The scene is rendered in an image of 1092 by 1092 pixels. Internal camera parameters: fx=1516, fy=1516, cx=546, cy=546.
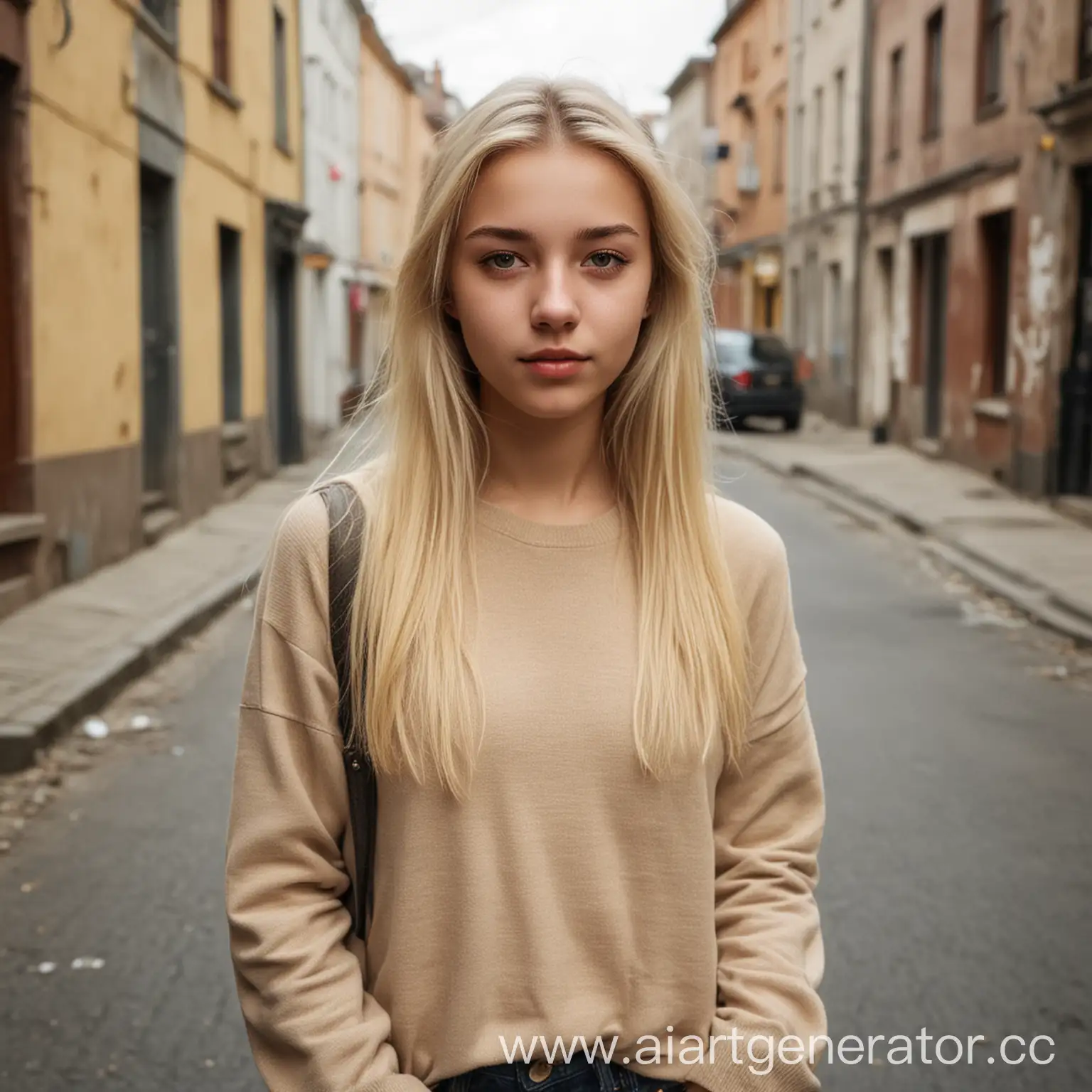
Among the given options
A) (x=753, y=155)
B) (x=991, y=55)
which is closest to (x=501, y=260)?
(x=991, y=55)

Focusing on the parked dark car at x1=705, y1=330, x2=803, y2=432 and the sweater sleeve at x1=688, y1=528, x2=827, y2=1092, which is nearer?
the sweater sleeve at x1=688, y1=528, x2=827, y2=1092

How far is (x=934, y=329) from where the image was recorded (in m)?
21.2

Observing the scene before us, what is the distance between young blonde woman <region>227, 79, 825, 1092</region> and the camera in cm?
168

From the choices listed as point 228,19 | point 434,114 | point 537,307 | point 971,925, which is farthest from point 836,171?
point 434,114

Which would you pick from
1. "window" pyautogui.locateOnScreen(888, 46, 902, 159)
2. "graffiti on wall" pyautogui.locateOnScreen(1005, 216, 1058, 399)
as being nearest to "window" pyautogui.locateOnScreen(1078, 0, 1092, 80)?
"graffiti on wall" pyautogui.locateOnScreen(1005, 216, 1058, 399)

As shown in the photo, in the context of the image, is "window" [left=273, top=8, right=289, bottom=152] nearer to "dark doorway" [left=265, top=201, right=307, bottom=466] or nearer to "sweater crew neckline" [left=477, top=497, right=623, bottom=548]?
"dark doorway" [left=265, top=201, right=307, bottom=466]

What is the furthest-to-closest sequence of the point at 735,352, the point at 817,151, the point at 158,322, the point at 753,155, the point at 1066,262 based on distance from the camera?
1. the point at 753,155
2. the point at 817,151
3. the point at 735,352
4. the point at 1066,262
5. the point at 158,322

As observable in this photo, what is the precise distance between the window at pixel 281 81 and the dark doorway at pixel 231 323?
124 inches

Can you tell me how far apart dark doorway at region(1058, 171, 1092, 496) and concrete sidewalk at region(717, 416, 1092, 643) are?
1.44 ft

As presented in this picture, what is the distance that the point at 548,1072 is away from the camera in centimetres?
167

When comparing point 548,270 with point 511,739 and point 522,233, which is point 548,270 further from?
point 511,739

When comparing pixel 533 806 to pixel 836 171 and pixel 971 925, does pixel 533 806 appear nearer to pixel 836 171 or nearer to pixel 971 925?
pixel 971 925

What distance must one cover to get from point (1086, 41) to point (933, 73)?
6.97 m

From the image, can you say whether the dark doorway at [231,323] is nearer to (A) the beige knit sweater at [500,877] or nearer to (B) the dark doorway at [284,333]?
(B) the dark doorway at [284,333]
